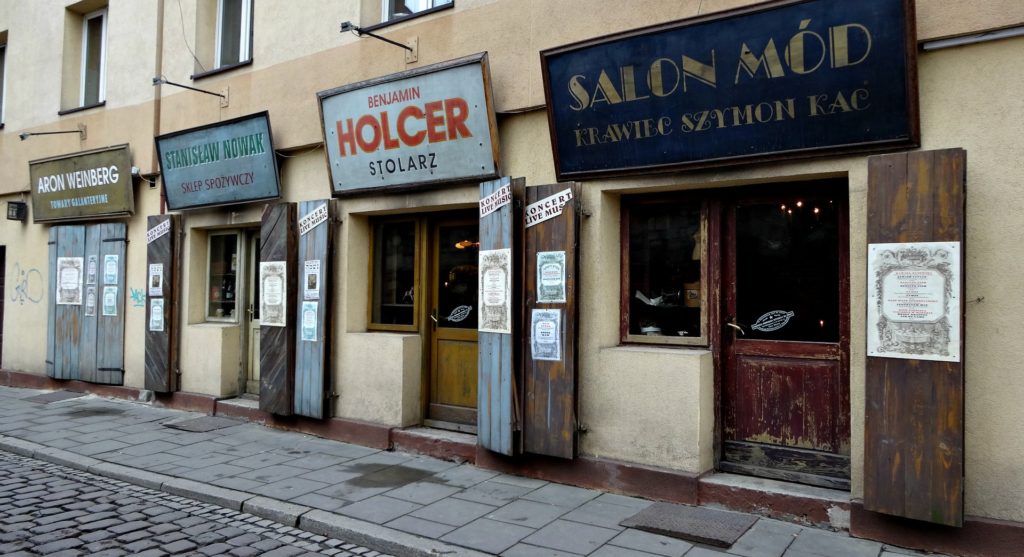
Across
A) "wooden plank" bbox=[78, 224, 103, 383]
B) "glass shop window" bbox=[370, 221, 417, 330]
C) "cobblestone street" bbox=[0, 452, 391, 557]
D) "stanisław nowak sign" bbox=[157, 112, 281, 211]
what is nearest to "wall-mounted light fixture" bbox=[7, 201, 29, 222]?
"wooden plank" bbox=[78, 224, 103, 383]

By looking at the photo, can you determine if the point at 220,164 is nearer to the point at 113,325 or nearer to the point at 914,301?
the point at 113,325

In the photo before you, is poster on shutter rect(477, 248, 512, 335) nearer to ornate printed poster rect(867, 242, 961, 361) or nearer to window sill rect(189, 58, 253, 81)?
ornate printed poster rect(867, 242, 961, 361)

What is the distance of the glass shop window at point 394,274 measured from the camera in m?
7.95

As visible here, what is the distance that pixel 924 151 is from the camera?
4.64m

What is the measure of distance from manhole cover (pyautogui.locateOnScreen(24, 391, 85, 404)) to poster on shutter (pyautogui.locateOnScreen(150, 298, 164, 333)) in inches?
82.4

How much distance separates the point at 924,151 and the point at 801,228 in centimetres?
117

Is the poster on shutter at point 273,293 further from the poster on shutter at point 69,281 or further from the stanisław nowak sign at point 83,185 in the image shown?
the poster on shutter at point 69,281

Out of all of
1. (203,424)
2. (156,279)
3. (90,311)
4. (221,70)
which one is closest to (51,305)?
(90,311)

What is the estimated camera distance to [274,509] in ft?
18.2

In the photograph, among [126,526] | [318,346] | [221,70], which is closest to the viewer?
[126,526]

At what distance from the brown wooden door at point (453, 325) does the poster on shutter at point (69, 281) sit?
617 cm

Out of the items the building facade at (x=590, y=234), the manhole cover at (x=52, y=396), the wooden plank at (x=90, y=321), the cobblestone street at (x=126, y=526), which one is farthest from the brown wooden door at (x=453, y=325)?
the manhole cover at (x=52, y=396)

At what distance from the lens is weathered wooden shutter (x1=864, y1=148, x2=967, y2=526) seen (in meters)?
4.50

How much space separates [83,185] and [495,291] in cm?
750
